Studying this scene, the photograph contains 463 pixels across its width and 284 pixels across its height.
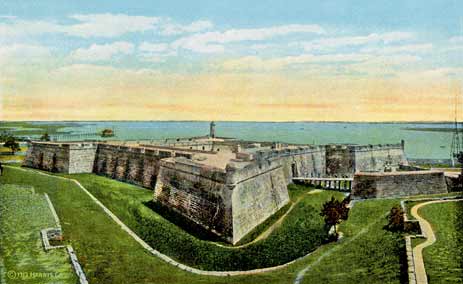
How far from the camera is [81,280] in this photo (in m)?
9.96

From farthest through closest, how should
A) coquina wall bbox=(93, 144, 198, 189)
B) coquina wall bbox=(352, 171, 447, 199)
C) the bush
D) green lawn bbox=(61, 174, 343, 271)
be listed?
coquina wall bbox=(93, 144, 198, 189) → coquina wall bbox=(352, 171, 447, 199) → green lawn bbox=(61, 174, 343, 271) → the bush

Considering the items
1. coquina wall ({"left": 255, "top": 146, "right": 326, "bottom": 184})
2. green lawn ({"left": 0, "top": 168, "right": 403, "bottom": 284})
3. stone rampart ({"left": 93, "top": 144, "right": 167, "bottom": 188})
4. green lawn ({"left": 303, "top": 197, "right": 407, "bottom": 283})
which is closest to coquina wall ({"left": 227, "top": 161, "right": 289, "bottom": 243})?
green lawn ({"left": 0, "top": 168, "right": 403, "bottom": 284})

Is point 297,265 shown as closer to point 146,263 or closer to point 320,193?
point 146,263

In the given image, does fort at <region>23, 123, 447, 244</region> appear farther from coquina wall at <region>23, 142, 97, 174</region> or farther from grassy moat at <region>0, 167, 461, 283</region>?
grassy moat at <region>0, 167, 461, 283</region>

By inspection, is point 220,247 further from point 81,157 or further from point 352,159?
point 352,159

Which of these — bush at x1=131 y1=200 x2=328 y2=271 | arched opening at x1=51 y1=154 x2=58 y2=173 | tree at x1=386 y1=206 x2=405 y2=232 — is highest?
arched opening at x1=51 y1=154 x2=58 y2=173

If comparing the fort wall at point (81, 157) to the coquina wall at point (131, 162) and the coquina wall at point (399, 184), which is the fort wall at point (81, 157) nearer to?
the coquina wall at point (131, 162)

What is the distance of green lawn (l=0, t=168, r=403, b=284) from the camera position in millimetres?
10695

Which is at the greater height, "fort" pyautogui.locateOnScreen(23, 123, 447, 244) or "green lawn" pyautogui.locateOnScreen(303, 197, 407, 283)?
"fort" pyautogui.locateOnScreen(23, 123, 447, 244)

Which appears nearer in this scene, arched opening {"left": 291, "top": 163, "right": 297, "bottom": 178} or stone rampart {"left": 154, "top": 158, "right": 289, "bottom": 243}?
stone rampart {"left": 154, "top": 158, "right": 289, "bottom": 243}

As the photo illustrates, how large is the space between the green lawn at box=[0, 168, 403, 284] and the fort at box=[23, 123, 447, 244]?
7.73 feet

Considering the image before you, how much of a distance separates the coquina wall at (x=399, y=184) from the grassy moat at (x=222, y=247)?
1.30 metres

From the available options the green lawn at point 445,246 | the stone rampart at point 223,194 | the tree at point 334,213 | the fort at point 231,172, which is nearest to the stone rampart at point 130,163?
the fort at point 231,172

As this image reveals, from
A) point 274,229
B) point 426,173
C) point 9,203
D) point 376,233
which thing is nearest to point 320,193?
point 426,173
